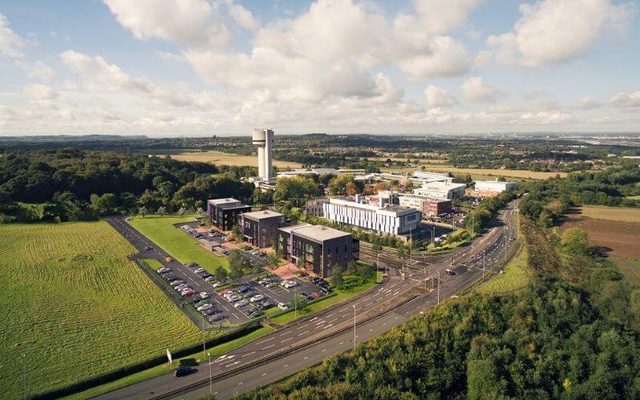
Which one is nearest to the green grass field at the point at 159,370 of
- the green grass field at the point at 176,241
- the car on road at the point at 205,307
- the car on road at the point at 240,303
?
the car on road at the point at 240,303

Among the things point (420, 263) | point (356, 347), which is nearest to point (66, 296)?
point (356, 347)

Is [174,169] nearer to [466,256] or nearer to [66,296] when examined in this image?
[66,296]

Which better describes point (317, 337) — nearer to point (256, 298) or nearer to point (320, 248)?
point (256, 298)

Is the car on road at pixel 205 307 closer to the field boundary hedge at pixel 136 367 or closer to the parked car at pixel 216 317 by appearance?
the parked car at pixel 216 317

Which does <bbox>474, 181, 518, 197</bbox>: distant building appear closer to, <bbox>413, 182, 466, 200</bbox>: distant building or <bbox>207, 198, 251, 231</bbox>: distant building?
<bbox>413, 182, 466, 200</bbox>: distant building

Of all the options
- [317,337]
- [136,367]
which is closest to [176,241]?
[136,367]

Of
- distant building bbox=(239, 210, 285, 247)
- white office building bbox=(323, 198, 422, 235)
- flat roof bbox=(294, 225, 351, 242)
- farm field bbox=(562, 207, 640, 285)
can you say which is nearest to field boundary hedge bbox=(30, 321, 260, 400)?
flat roof bbox=(294, 225, 351, 242)
